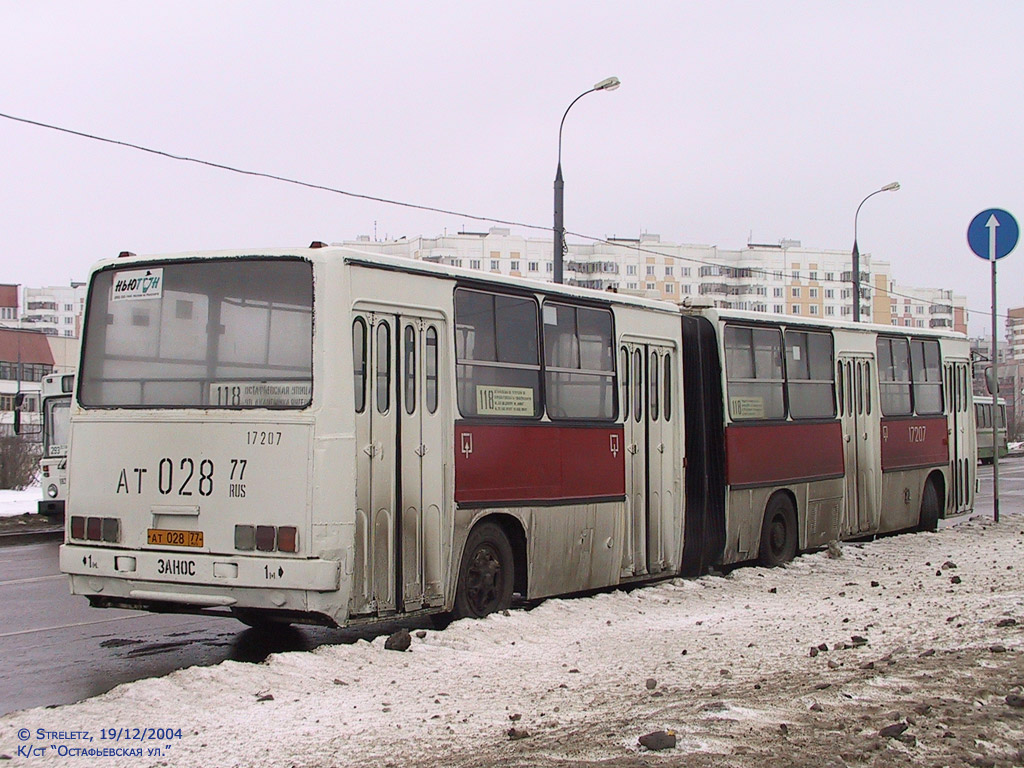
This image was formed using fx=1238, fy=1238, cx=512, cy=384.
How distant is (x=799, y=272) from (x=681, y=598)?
139 meters

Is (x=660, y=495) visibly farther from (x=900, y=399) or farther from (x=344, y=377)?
(x=900, y=399)

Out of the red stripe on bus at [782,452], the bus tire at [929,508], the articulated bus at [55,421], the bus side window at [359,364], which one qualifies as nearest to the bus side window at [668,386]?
the red stripe on bus at [782,452]

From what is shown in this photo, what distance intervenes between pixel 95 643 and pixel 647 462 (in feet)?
18.4

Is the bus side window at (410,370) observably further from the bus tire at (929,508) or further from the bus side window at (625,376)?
the bus tire at (929,508)

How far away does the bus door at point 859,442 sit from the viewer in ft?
53.9

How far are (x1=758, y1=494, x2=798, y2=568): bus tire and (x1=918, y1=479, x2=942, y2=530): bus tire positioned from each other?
4531 millimetres

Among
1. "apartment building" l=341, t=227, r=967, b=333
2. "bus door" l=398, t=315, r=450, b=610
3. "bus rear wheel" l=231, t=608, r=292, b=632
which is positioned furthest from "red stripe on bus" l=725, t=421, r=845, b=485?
"apartment building" l=341, t=227, r=967, b=333

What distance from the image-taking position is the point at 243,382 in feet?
28.7

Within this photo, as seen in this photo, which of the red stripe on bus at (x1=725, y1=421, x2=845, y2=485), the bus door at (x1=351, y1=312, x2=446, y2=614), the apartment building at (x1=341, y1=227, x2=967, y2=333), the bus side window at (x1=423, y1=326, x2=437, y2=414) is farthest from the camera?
the apartment building at (x1=341, y1=227, x2=967, y2=333)

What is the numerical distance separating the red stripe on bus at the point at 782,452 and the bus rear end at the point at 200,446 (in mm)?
6653

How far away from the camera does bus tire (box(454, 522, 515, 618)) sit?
9.87 m

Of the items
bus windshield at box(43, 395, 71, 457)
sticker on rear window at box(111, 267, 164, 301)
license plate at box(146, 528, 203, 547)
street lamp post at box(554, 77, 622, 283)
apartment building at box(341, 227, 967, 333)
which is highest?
apartment building at box(341, 227, 967, 333)

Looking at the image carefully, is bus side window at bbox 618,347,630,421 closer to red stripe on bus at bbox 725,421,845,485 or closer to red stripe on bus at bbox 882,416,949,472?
red stripe on bus at bbox 725,421,845,485

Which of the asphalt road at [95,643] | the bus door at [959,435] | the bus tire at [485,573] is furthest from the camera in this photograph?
the bus door at [959,435]
